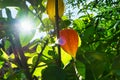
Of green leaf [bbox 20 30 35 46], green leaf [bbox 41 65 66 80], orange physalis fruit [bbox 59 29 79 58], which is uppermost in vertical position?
orange physalis fruit [bbox 59 29 79 58]

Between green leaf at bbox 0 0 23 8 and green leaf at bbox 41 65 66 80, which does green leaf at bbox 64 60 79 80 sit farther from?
green leaf at bbox 0 0 23 8

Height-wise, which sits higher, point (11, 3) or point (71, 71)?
point (11, 3)

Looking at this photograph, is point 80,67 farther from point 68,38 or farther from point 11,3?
point 11,3

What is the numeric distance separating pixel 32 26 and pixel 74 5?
4315mm

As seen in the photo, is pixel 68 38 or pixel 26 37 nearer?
pixel 68 38

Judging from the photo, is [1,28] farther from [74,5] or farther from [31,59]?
[74,5]

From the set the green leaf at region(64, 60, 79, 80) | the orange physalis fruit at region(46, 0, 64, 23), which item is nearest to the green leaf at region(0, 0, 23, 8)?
the orange physalis fruit at region(46, 0, 64, 23)

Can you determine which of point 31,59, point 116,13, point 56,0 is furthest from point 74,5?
point 56,0

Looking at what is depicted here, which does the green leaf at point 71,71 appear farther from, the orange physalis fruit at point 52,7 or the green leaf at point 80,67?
the orange physalis fruit at point 52,7

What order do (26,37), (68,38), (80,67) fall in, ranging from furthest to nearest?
(26,37) < (80,67) < (68,38)

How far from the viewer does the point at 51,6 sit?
2.53ft

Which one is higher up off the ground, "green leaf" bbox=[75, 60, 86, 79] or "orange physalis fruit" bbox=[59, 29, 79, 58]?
"orange physalis fruit" bbox=[59, 29, 79, 58]

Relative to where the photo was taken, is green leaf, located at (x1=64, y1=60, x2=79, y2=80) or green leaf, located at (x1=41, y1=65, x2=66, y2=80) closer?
green leaf, located at (x1=41, y1=65, x2=66, y2=80)

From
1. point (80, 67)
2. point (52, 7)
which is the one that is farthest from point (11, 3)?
point (80, 67)
